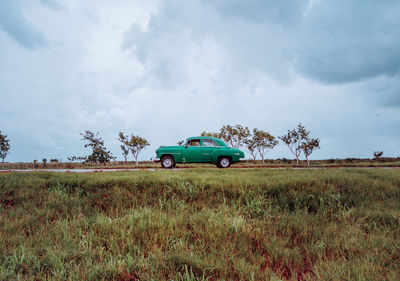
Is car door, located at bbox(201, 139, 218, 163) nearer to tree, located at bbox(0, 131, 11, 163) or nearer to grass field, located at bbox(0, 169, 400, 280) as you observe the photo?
grass field, located at bbox(0, 169, 400, 280)

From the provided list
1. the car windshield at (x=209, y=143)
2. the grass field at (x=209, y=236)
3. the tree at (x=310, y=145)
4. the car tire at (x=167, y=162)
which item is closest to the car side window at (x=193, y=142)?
the car windshield at (x=209, y=143)

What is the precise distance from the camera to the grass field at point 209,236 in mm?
2053

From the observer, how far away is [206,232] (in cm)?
277

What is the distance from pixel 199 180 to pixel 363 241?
→ 3.61m

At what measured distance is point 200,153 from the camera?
1276 cm

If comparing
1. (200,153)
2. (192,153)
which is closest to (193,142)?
(192,153)

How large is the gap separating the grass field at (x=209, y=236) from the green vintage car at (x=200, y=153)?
755cm

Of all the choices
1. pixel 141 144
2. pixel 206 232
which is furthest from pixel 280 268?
pixel 141 144

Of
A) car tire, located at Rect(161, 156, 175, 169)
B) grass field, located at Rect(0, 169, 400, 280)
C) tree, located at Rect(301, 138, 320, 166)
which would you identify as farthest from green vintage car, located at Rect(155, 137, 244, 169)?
tree, located at Rect(301, 138, 320, 166)

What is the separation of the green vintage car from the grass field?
755cm

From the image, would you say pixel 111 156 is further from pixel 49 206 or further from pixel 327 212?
pixel 327 212

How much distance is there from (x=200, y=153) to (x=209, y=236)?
33.0 ft

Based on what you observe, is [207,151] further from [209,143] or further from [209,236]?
[209,236]

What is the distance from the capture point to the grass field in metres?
2.05
